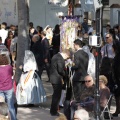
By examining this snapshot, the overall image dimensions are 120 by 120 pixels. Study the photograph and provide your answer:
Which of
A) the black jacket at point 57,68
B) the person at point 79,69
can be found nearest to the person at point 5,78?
the black jacket at point 57,68

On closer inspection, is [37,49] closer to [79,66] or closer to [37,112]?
[37,112]

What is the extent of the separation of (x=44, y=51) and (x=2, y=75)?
5830 mm

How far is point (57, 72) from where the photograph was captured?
12.3m

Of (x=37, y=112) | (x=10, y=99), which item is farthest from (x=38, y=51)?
(x=10, y=99)

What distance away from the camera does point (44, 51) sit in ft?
54.9

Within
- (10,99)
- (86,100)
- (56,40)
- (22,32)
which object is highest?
(22,32)

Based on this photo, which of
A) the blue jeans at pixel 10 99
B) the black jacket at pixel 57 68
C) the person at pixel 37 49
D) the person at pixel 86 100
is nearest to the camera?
the person at pixel 86 100

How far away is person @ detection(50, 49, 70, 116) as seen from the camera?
12148 millimetres

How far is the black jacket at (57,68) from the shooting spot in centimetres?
1213

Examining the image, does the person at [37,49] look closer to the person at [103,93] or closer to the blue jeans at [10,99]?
the blue jeans at [10,99]

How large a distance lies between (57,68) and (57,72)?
113 millimetres

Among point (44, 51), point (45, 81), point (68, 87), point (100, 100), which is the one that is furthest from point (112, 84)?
point (45, 81)

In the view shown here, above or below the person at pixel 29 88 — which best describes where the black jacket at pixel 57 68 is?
above

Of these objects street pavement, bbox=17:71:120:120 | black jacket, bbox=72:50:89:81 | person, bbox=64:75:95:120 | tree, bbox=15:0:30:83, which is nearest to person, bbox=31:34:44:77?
tree, bbox=15:0:30:83
